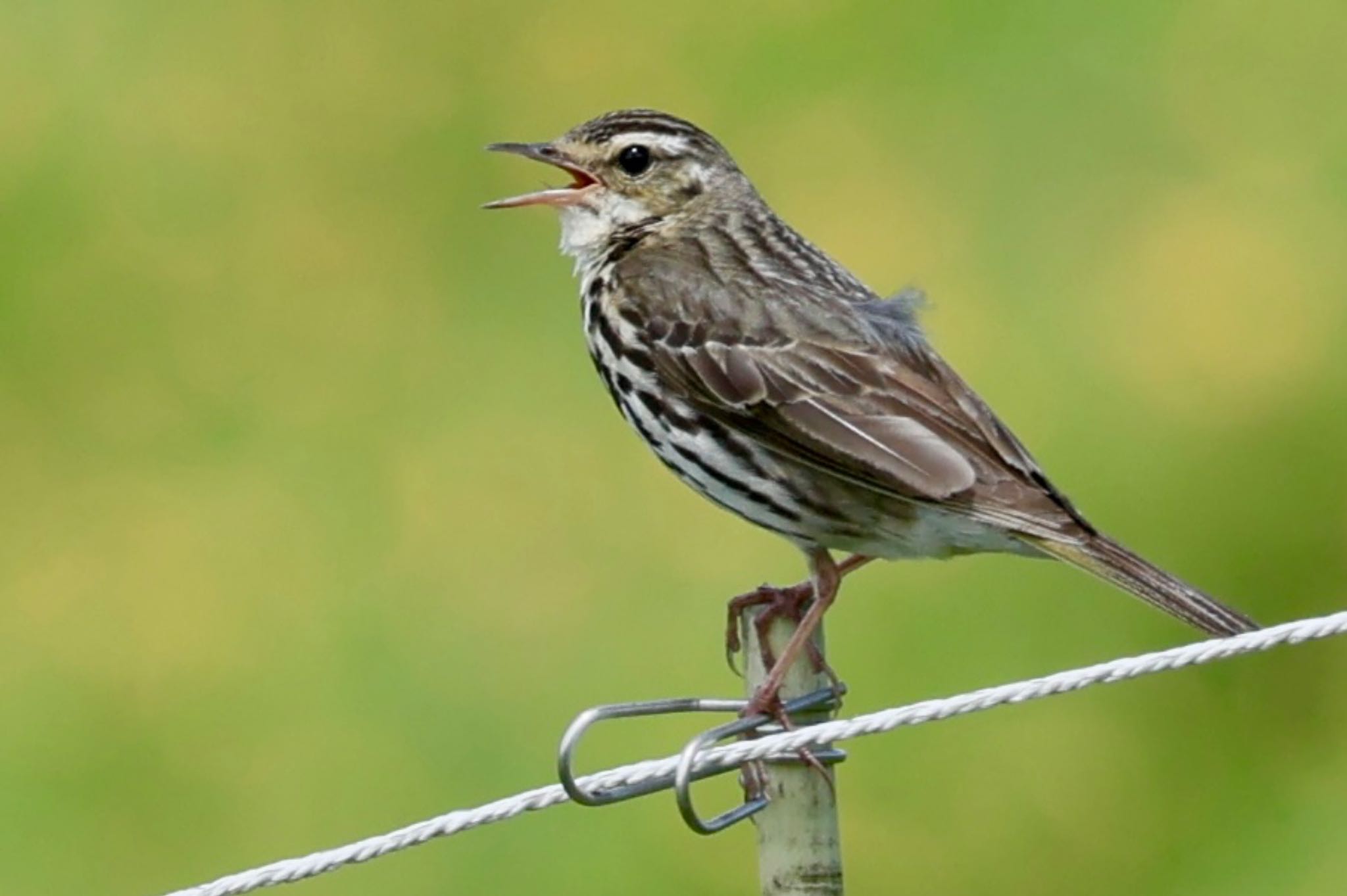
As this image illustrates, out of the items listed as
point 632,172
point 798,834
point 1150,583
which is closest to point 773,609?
point 1150,583

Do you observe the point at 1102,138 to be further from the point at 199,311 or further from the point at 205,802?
the point at 205,802

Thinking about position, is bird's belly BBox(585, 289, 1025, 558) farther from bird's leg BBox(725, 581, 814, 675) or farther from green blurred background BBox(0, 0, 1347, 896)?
green blurred background BBox(0, 0, 1347, 896)

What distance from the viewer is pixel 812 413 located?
28.0ft

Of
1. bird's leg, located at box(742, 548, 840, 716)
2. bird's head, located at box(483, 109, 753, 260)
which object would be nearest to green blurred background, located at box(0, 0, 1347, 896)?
bird's head, located at box(483, 109, 753, 260)

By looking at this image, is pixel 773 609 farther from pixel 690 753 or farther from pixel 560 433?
pixel 560 433

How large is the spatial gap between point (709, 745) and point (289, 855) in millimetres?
5904

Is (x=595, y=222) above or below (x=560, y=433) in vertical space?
below

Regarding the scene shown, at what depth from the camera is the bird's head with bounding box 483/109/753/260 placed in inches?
379

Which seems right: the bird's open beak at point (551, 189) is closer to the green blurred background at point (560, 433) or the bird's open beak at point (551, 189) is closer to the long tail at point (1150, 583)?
the long tail at point (1150, 583)

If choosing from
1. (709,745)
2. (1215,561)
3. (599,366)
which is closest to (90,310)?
(1215,561)

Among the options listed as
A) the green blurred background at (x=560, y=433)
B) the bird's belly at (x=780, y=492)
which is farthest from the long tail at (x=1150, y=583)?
the green blurred background at (x=560, y=433)

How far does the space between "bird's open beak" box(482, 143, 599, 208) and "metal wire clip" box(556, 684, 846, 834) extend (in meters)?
2.66

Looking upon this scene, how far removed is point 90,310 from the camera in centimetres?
1568

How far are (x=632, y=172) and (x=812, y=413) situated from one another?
1.49 m
